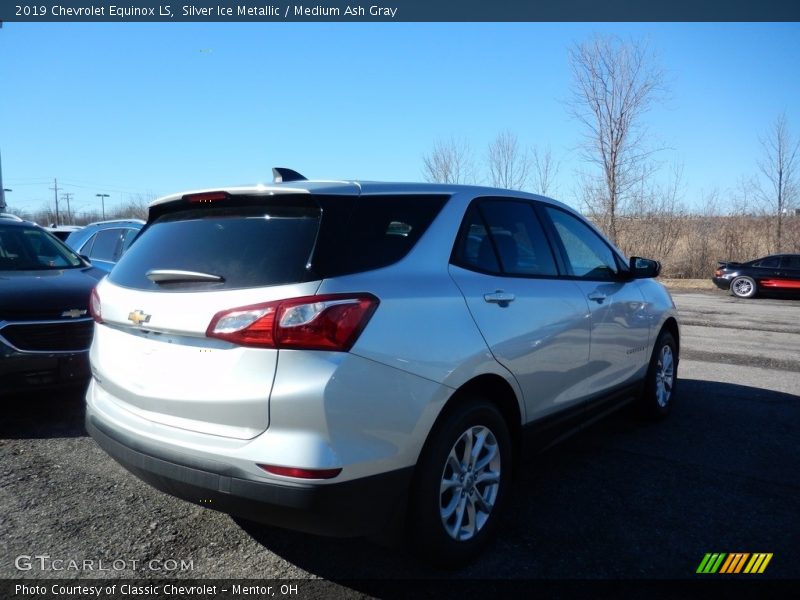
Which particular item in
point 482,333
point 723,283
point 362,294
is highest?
point 362,294

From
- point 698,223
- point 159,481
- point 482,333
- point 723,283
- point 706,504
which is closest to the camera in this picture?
point 159,481

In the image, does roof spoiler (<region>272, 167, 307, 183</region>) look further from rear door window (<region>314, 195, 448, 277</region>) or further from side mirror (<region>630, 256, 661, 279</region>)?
A: side mirror (<region>630, 256, 661, 279</region>)

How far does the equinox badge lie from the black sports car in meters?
20.2

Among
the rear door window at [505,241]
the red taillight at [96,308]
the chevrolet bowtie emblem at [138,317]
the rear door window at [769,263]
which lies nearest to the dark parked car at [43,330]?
the red taillight at [96,308]

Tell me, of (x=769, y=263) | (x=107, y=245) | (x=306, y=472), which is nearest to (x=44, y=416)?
(x=306, y=472)

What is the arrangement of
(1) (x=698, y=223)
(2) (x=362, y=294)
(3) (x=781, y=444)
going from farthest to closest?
(1) (x=698, y=223), (3) (x=781, y=444), (2) (x=362, y=294)

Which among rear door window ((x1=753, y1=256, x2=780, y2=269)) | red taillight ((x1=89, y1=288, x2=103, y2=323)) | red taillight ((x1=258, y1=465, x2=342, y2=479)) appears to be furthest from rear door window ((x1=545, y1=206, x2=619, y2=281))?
rear door window ((x1=753, y1=256, x2=780, y2=269))

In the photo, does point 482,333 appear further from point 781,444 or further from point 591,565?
point 781,444

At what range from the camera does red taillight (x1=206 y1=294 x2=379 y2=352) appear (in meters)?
2.25

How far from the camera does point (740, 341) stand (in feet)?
32.3

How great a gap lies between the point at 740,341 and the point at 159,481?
9958 mm

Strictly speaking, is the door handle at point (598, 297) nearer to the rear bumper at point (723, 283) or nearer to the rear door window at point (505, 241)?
the rear door window at point (505, 241)

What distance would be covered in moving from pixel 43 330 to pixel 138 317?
264 cm

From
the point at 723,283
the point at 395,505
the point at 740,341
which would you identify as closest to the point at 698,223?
the point at 723,283
